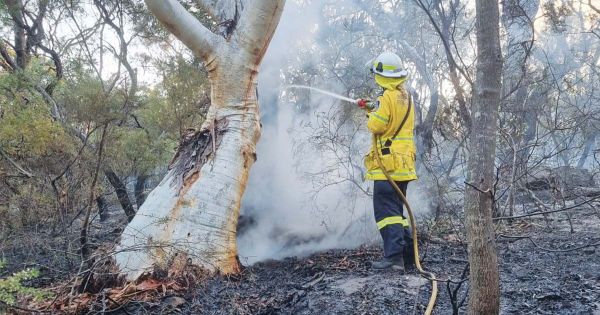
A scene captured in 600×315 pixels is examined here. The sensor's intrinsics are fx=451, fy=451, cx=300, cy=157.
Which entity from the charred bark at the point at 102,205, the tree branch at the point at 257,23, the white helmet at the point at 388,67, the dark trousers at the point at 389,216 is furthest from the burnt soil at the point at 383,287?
the charred bark at the point at 102,205

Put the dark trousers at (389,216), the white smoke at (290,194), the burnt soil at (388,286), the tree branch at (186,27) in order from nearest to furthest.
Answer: the burnt soil at (388,286), the dark trousers at (389,216), the tree branch at (186,27), the white smoke at (290,194)

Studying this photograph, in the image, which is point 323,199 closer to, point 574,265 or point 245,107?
point 245,107

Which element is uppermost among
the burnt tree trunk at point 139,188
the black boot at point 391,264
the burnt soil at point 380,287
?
the burnt tree trunk at point 139,188

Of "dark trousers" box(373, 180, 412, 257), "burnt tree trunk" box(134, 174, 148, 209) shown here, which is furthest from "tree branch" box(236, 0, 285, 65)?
"burnt tree trunk" box(134, 174, 148, 209)

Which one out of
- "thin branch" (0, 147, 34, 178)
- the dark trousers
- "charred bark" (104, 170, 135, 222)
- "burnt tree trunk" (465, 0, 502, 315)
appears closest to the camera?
"burnt tree trunk" (465, 0, 502, 315)

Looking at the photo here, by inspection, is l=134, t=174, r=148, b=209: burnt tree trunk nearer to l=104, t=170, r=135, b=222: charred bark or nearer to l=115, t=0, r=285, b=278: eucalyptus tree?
l=104, t=170, r=135, b=222: charred bark

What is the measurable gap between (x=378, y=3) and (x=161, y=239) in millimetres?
9038

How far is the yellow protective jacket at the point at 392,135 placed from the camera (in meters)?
4.27

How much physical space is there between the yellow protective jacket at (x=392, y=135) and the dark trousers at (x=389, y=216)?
0.40ft

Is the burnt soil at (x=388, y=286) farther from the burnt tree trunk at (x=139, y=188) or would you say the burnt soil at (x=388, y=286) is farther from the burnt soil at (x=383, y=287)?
the burnt tree trunk at (x=139, y=188)

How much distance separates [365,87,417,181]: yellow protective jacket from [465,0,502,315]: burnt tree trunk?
7.24 ft

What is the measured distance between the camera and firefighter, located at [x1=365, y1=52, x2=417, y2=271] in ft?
13.6

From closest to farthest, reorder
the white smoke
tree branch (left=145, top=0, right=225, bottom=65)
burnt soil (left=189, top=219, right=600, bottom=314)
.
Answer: burnt soil (left=189, top=219, right=600, bottom=314)
tree branch (left=145, top=0, right=225, bottom=65)
the white smoke

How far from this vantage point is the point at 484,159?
202cm
